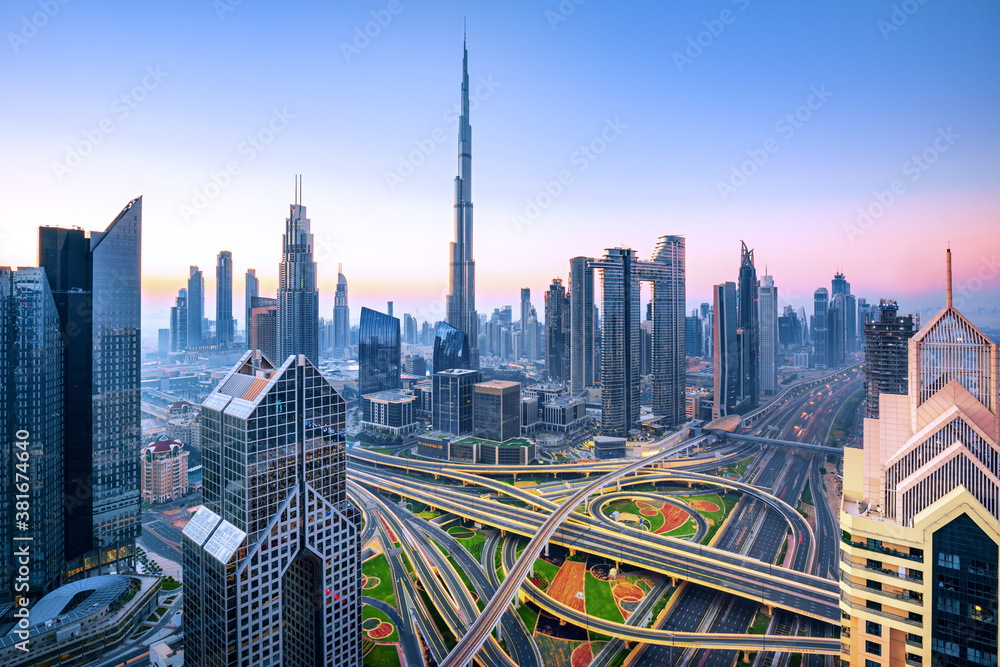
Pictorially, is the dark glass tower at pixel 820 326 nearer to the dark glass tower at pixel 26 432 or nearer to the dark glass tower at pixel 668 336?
the dark glass tower at pixel 668 336

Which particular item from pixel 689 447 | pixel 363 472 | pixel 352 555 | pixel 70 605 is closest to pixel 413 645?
pixel 352 555

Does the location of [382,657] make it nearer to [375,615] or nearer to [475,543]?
[375,615]

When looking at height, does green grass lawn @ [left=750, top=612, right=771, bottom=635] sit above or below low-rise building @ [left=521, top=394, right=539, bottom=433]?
below

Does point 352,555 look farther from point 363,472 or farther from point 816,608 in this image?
point 363,472

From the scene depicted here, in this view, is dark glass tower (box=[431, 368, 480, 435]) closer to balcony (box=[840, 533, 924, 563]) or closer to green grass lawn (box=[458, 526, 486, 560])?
green grass lawn (box=[458, 526, 486, 560])

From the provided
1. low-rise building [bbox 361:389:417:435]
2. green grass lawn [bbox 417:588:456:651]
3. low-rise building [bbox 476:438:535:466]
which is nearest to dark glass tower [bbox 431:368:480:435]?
low-rise building [bbox 476:438:535:466]

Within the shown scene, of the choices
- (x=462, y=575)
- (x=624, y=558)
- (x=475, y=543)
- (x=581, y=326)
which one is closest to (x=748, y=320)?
(x=581, y=326)
